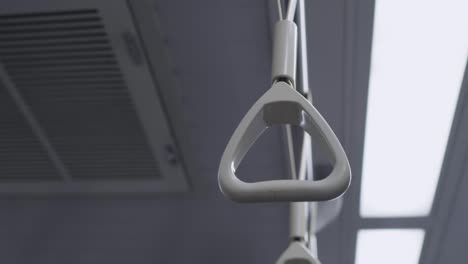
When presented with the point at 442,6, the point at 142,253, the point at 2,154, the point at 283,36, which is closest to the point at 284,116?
the point at 283,36

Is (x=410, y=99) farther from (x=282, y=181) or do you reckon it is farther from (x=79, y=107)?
(x=282, y=181)

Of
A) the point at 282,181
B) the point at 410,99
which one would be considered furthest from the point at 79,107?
the point at 282,181

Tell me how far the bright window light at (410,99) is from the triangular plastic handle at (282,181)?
2.23 ft

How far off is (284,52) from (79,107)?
83 cm

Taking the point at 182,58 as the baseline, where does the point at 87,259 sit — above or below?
below

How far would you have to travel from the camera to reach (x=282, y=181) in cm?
47

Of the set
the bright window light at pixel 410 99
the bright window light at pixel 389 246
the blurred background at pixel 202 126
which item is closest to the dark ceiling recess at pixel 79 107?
the blurred background at pixel 202 126

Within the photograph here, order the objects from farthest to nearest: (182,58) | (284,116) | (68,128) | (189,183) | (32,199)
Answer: (32,199), (189,183), (68,128), (182,58), (284,116)

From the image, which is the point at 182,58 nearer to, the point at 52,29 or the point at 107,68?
the point at 107,68

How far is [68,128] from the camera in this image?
135 cm

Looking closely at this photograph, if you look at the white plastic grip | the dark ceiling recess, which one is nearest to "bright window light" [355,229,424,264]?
the dark ceiling recess

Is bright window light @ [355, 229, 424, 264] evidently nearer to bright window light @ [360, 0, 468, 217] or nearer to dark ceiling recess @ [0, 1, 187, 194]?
bright window light @ [360, 0, 468, 217]

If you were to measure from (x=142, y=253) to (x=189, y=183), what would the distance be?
346mm

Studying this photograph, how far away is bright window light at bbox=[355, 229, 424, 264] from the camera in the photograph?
1639 mm
